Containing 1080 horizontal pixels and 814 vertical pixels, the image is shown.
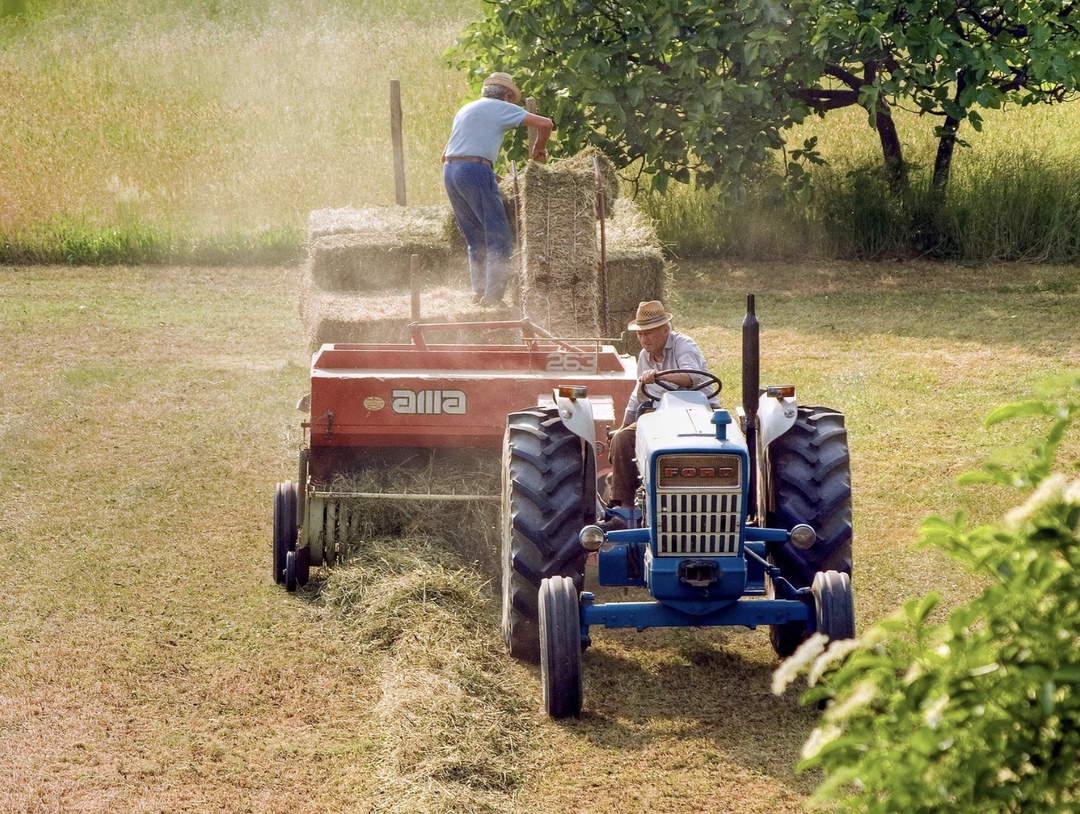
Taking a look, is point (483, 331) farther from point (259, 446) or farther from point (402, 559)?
Answer: point (402, 559)

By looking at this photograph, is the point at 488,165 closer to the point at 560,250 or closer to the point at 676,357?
the point at 560,250

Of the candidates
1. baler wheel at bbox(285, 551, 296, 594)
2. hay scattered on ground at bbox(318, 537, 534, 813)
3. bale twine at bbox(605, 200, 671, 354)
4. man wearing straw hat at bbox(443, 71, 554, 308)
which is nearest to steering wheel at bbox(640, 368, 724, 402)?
hay scattered on ground at bbox(318, 537, 534, 813)

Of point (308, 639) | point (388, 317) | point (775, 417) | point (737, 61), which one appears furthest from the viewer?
point (737, 61)

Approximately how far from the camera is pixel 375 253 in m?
11.8

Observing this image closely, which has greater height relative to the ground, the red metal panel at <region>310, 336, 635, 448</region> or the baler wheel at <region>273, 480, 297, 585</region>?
the red metal panel at <region>310, 336, 635, 448</region>

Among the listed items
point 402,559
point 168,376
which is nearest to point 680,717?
point 402,559

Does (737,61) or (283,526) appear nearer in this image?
(283,526)

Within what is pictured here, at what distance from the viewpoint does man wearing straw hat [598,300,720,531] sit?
571cm

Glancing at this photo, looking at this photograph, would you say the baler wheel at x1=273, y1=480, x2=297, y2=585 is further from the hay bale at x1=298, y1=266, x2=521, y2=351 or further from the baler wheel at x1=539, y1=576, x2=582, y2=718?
the hay bale at x1=298, y1=266, x2=521, y2=351

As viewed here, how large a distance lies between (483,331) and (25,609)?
3445mm

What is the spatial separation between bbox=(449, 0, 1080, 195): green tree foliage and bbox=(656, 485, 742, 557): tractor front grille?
9.49m

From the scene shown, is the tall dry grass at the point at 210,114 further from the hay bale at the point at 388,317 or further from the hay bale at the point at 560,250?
the hay bale at the point at 388,317

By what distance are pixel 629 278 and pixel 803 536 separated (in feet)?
21.6

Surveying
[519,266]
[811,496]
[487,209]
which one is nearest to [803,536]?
[811,496]
